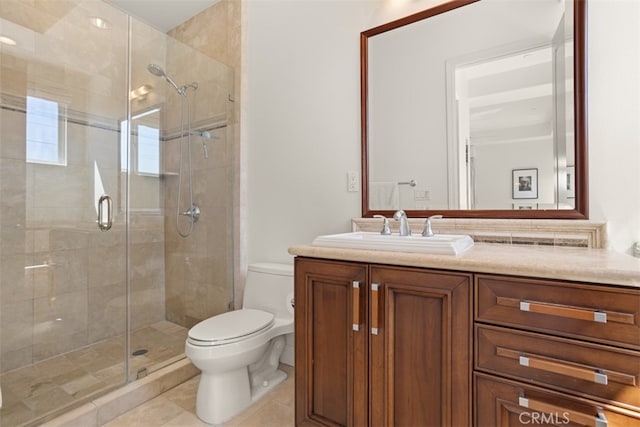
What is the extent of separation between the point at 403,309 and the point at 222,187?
64.7 inches

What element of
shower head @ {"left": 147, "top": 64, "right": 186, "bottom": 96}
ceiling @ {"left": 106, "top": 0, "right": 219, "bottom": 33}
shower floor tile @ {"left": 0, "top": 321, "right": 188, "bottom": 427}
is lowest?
shower floor tile @ {"left": 0, "top": 321, "right": 188, "bottom": 427}

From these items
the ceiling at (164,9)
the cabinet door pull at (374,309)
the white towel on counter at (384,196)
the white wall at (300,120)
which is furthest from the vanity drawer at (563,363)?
the ceiling at (164,9)

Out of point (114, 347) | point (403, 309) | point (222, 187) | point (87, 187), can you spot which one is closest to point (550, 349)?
point (403, 309)

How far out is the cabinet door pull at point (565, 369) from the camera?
77cm

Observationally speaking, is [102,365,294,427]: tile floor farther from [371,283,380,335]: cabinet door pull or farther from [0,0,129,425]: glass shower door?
[371,283,380,335]: cabinet door pull

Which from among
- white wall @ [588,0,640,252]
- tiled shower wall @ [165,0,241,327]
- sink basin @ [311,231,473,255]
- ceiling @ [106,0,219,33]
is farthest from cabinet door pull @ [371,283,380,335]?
ceiling @ [106,0,219,33]

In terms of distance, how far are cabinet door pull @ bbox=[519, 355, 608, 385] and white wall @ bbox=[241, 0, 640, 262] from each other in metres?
0.64

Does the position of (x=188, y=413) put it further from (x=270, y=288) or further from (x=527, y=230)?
(x=527, y=230)

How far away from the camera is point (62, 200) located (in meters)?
1.97

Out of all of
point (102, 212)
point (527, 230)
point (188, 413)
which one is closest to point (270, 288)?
point (188, 413)

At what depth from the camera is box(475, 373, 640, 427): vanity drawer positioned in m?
0.77

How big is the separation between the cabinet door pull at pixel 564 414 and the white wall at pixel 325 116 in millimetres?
701

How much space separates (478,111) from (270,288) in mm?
1481

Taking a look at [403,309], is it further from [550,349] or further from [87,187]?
[87,187]
